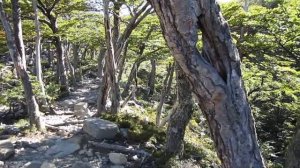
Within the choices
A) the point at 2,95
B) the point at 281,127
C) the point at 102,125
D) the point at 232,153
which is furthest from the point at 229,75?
the point at 281,127

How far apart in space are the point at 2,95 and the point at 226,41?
9.94 m

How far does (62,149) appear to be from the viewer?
791cm

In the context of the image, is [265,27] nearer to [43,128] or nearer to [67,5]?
[43,128]

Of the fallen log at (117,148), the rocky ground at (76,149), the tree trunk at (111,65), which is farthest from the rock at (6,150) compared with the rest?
the tree trunk at (111,65)

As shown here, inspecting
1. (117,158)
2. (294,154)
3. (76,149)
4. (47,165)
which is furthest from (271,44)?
(47,165)

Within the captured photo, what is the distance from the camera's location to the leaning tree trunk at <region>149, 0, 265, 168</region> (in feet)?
8.86

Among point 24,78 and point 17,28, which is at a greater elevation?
point 17,28

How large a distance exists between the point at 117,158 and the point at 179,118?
1528mm

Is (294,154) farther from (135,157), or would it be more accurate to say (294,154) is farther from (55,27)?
(55,27)

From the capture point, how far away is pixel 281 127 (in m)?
15.1

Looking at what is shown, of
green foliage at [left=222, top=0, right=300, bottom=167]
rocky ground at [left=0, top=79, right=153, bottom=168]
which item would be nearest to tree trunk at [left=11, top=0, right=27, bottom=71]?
rocky ground at [left=0, top=79, right=153, bottom=168]

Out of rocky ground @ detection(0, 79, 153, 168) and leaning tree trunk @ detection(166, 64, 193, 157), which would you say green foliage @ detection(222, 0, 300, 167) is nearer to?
leaning tree trunk @ detection(166, 64, 193, 157)

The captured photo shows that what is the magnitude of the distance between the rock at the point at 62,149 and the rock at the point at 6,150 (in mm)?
756

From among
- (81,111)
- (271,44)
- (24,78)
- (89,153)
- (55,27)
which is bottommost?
(89,153)
